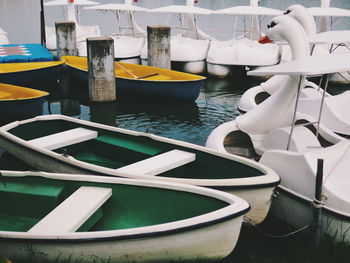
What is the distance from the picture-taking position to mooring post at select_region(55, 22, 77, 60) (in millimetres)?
17266

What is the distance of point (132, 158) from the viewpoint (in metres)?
7.93

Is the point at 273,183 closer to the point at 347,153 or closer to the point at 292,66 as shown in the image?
the point at 347,153

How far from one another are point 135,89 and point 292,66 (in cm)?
816

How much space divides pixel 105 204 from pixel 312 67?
11.6 ft

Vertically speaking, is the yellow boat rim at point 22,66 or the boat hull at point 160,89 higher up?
the yellow boat rim at point 22,66

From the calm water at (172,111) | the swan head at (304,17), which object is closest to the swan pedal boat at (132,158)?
the calm water at (172,111)

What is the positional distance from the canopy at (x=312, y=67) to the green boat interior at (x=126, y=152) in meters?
1.43

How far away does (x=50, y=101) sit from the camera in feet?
48.8

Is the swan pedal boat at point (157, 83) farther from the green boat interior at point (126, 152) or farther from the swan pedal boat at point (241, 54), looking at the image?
the green boat interior at point (126, 152)

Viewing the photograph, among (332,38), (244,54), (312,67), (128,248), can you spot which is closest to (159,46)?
(244,54)

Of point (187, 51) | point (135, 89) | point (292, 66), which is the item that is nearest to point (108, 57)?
point (135, 89)

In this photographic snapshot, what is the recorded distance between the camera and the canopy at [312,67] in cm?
616

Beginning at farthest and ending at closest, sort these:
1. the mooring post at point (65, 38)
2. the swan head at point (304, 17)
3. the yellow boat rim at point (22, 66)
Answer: the mooring post at point (65, 38)
the yellow boat rim at point (22, 66)
the swan head at point (304, 17)

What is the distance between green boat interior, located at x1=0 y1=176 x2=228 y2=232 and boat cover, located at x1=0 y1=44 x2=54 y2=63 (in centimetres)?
1156
